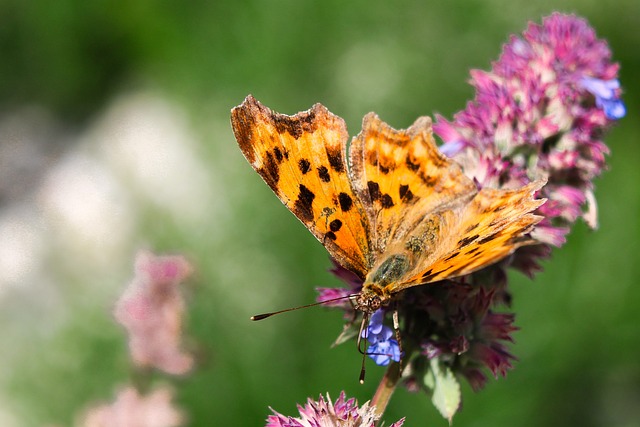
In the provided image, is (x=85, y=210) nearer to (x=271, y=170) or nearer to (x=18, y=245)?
(x=18, y=245)

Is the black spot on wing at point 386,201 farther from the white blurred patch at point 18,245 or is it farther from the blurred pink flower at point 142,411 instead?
the white blurred patch at point 18,245

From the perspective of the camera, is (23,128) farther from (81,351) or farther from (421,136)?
(421,136)

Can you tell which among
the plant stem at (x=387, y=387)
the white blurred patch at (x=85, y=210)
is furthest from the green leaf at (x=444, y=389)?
the white blurred patch at (x=85, y=210)

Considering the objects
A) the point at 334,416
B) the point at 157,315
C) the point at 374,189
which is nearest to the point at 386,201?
the point at 374,189

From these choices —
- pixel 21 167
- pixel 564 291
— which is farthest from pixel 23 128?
pixel 564 291

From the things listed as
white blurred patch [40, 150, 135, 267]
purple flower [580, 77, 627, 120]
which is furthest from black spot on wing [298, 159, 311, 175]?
white blurred patch [40, 150, 135, 267]

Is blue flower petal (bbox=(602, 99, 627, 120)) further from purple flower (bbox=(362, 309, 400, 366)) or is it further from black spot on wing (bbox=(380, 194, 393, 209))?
purple flower (bbox=(362, 309, 400, 366))

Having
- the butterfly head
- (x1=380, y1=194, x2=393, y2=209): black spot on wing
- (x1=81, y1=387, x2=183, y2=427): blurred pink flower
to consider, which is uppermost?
(x1=380, y1=194, x2=393, y2=209): black spot on wing
